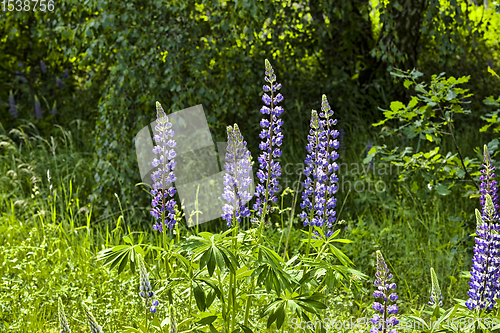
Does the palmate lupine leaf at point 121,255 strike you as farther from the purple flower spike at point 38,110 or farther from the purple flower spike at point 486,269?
the purple flower spike at point 38,110

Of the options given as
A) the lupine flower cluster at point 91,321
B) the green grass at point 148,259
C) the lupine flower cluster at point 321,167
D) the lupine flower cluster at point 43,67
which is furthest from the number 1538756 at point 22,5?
the lupine flower cluster at point 91,321

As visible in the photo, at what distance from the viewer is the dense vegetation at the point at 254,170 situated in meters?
1.92

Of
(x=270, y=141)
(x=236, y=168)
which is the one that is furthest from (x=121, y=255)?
(x=270, y=141)

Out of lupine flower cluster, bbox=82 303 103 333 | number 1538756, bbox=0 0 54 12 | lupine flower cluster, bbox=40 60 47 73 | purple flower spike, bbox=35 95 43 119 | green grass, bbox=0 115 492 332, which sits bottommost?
green grass, bbox=0 115 492 332

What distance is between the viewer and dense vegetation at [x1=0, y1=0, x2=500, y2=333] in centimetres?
192

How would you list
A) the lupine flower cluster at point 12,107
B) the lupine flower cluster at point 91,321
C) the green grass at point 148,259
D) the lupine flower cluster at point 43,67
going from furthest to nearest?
the lupine flower cluster at point 43,67 → the lupine flower cluster at point 12,107 → the green grass at point 148,259 → the lupine flower cluster at point 91,321

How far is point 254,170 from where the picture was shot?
487 centimetres

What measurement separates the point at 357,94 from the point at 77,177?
10.6 feet

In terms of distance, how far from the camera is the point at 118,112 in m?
4.32

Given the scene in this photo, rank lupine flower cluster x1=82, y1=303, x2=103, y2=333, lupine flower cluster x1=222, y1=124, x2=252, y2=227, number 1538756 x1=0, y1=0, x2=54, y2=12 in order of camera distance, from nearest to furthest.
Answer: lupine flower cluster x1=82, y1=303, x2=103, y2=333
lupine flower cluster x1=222, y1=124, x2=252, y2=227
number 1538756 x1=0, y1=0, x2=54, y2=12

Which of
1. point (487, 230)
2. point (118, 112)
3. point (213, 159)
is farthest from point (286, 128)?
point (487, 230)

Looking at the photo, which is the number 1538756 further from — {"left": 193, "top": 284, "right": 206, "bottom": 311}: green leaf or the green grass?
{"left": 193, "top": 284, "right": 206, "bottom": 311}: green leaf

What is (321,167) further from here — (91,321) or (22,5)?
(22,5)

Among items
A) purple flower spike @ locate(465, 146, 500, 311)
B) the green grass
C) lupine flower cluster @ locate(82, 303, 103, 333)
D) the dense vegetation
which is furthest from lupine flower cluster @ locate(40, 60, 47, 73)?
purple flower spike @ locate(465, 146, 500, 311)
